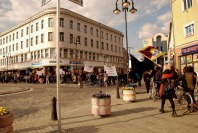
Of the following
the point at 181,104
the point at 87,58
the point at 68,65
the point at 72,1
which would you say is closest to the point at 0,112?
the point at 72,1

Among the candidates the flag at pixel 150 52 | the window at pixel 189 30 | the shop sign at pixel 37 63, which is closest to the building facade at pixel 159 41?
the shop sign at pixel 37 63

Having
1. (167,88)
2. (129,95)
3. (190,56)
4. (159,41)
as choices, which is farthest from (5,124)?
(159,41)

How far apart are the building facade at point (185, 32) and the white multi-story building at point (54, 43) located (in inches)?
736

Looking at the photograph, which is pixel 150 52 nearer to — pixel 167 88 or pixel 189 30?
pixel 167 88

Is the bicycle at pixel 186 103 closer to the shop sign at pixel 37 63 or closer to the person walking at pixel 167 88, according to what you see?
the person walking at pixel 167 88

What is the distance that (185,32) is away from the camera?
64.7 ft

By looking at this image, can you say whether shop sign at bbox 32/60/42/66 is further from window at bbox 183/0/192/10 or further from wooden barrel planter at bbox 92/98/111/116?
wooden barrel planter at bbox 92/98/111/116

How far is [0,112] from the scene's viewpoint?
169 inches

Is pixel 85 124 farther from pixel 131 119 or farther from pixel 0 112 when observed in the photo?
pixel 0 112

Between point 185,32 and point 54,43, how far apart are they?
26.2m

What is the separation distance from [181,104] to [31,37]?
41.1 m

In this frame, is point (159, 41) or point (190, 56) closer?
point (190, 56)

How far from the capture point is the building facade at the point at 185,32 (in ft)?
59.7

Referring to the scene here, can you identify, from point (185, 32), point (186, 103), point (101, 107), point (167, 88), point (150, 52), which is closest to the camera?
point (101, 107)
